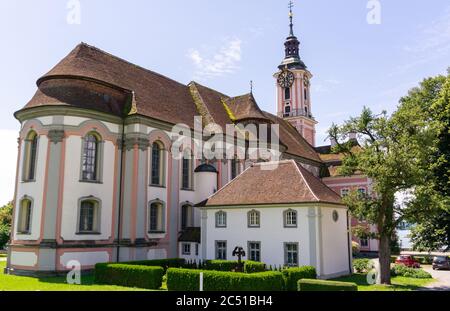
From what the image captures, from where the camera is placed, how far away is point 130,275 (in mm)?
21688

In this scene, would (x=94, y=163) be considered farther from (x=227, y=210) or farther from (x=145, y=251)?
(x=227, y=210)

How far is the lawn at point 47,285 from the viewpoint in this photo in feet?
66.4

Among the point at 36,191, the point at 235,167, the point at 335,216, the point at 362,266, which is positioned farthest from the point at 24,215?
the point at 362,266

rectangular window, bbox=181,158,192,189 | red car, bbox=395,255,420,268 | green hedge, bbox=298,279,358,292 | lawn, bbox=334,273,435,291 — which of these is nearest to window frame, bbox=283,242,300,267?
lawn, bbox=334,273,435,291

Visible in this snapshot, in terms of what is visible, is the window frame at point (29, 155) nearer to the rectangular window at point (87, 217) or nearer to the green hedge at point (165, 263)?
the rectangular window at point (87, 217)

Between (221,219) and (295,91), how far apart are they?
3565cm

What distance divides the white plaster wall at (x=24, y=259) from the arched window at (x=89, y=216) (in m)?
3.21

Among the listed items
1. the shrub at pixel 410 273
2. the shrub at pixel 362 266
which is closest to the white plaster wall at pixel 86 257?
the shrub at pixel 362 266

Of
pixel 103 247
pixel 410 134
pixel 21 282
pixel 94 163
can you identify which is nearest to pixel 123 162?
pixel 94 163

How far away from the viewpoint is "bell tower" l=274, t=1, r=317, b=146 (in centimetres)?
6047

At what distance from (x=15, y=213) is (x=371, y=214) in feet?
75.4

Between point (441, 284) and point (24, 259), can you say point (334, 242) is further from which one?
point (24, 259)

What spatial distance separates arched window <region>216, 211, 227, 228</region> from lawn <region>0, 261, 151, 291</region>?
29.9ft

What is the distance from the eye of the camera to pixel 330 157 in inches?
2233
